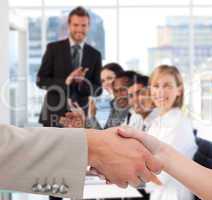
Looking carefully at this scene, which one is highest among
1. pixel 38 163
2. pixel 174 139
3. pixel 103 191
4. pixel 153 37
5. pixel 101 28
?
pixel 101 28

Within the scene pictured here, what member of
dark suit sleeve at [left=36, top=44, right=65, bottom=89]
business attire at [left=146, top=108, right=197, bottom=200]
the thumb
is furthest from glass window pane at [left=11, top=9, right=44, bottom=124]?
the thumb

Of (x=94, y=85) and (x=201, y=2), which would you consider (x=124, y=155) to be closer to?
(x=94, y=85)

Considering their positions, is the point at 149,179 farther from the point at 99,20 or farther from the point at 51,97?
the point at 99,20

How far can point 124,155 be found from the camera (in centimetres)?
123

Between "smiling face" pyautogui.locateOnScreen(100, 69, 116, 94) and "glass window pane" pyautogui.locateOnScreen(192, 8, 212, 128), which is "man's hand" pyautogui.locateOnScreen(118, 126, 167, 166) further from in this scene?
"glass window pane" pyautogui.locateOnScreen(192, 8, 212, 128)

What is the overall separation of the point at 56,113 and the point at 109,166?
10.4ft

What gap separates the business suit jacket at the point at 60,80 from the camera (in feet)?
14.1

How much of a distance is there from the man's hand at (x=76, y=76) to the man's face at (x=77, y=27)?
0.30 metres

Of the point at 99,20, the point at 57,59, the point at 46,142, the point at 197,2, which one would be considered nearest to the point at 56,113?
the point at 57,59

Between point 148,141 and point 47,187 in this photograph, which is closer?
point 47,187

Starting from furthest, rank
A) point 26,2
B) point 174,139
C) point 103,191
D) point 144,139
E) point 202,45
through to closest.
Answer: point 202,45
point 26,2
point 103,191
point 174,139
point 144,139

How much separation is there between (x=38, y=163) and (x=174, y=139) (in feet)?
6.33

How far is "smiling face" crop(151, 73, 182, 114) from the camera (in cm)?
296

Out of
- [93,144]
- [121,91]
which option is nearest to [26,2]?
[121,91]
